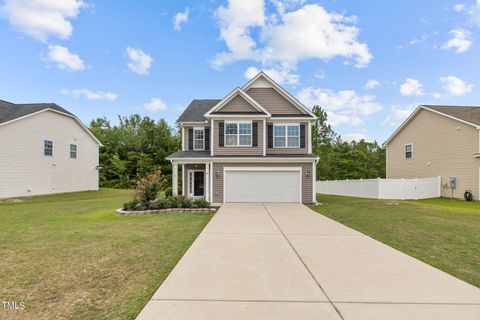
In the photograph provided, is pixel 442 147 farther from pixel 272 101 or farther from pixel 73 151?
pixel 73 151

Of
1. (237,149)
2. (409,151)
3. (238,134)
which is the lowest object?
(237,149)

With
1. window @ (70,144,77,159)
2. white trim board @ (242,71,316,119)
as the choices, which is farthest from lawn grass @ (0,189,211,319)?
window @ (70,144,77,159)

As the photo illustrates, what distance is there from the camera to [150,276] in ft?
14.1

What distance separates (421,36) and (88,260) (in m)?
21.5

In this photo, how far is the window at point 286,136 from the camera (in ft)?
52.5

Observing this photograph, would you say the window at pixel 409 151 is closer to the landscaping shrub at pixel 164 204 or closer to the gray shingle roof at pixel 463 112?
the gray shingle roof at pixel 463 112

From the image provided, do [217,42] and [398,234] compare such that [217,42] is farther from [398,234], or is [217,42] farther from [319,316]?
[319,316]

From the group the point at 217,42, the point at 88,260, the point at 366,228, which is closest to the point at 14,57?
the point at 217,42

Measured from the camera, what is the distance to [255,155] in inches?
605

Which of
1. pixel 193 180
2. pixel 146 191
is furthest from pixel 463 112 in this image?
pixel 146 191

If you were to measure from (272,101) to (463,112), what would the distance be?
14.4 metres

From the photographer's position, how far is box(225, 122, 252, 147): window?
15453mm

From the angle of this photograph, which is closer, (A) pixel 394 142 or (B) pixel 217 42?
(B) pixel 217 42

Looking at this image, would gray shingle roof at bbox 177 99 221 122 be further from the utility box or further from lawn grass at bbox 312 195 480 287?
the utility box
